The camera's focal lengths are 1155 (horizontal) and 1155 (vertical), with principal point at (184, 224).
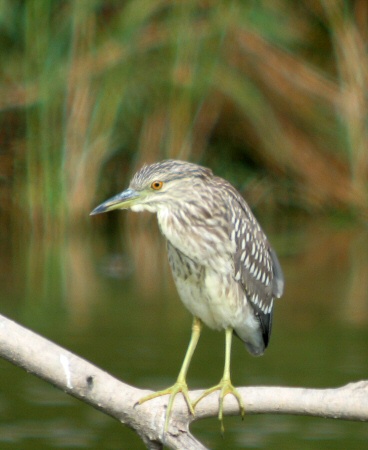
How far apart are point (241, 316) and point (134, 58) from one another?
7.51 meters

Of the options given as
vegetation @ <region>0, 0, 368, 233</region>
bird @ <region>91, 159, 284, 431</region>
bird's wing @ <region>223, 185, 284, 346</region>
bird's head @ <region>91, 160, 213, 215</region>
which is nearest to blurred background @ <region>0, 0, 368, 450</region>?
vegetation @ <region>0, 0, 368, 233</region>

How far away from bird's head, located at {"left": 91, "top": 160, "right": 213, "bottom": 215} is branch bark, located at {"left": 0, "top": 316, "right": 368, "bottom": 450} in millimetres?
725

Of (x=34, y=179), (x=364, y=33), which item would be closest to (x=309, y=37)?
(x=364, y=33)

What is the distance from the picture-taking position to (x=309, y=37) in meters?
14.3

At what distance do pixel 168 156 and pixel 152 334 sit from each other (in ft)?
14.5

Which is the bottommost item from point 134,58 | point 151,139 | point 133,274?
point 133,274

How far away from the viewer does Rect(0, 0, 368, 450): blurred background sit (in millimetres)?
7926

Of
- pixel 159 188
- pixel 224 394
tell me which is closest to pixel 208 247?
pixel 159 188

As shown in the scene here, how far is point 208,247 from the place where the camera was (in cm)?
427

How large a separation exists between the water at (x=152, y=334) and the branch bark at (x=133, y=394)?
2.18m

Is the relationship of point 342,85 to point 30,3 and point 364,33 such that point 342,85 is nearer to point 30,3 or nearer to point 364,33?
point 364,33

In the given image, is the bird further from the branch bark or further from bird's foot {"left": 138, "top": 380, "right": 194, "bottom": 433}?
the branch bark

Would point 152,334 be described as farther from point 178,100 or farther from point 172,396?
point 178,100

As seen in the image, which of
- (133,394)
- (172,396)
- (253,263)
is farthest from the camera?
(253,263)
